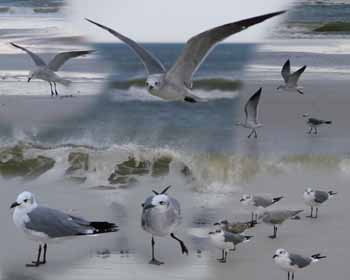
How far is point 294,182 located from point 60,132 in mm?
1300

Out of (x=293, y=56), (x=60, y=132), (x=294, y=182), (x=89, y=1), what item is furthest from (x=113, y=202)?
(x=293, y=56)

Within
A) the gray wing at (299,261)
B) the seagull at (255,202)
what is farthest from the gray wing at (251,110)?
the gray wing at (299,261)

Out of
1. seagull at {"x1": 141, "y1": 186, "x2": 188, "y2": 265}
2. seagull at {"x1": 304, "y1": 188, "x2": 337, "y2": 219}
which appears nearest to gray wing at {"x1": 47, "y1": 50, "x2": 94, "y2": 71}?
seagull at {"x1": 304, "y1": 188, "x2": 337, "y2": 219}

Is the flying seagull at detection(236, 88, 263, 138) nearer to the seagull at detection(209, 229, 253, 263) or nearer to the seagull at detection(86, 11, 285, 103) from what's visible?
the seagull at detection(86, 11, 285, 103)

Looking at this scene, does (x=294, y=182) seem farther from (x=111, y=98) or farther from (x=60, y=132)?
(x=111, y=98)

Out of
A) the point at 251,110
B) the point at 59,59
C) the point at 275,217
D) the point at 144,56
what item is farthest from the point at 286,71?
the point at 275,217

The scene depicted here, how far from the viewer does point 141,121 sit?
4.35m

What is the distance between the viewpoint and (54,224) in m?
2.36

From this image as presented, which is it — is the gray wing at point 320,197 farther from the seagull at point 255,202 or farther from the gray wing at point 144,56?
the gray wing at point 144,56

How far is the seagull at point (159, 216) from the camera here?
94.8 inches

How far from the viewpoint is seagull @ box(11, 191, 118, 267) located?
235 cm

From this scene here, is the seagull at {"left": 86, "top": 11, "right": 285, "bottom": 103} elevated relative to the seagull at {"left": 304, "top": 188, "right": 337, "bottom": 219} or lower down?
elevated

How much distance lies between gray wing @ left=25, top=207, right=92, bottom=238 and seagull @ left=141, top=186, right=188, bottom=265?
18 centimetres

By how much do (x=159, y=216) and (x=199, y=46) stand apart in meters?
0.77
